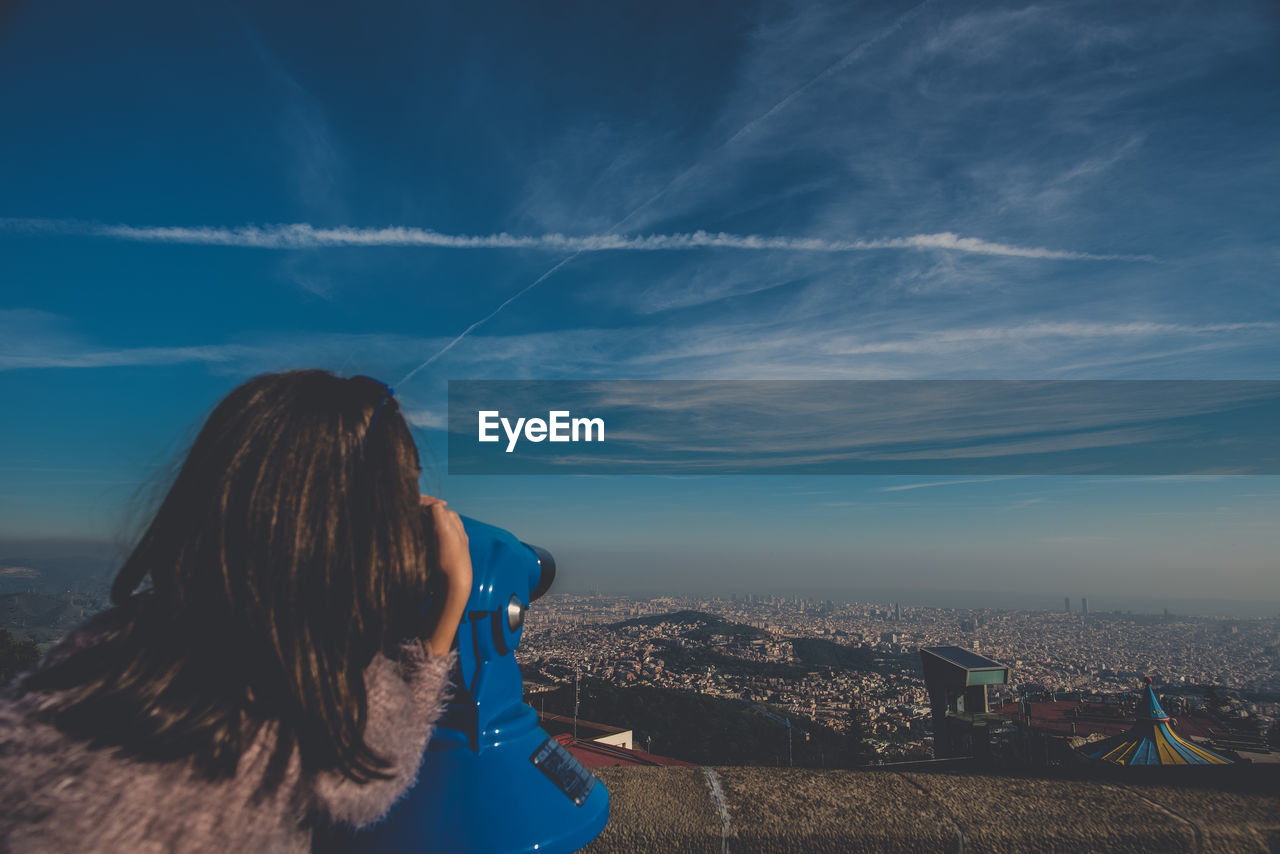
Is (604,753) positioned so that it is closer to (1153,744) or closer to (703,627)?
(1153,744)

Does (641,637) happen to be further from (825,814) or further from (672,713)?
(825,814)

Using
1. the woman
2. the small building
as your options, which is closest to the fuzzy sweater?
the woman

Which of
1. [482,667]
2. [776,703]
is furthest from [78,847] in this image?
[776,703]

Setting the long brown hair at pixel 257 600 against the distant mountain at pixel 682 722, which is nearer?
the long brown hair at pixel 257 600

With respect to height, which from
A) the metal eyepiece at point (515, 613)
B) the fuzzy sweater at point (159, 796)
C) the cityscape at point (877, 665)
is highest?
the metal eyepiece at point (515, 613)

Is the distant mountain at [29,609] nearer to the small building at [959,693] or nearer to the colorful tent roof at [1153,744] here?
the colorful tent roof at [1153,744]

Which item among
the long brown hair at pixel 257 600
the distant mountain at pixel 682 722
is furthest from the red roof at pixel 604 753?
the distant mountain at pixel 682 722

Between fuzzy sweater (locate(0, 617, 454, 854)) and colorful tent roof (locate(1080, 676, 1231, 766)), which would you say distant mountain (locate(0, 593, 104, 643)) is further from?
colorful tent roof (locate(1080, 676, 1231, 766))
